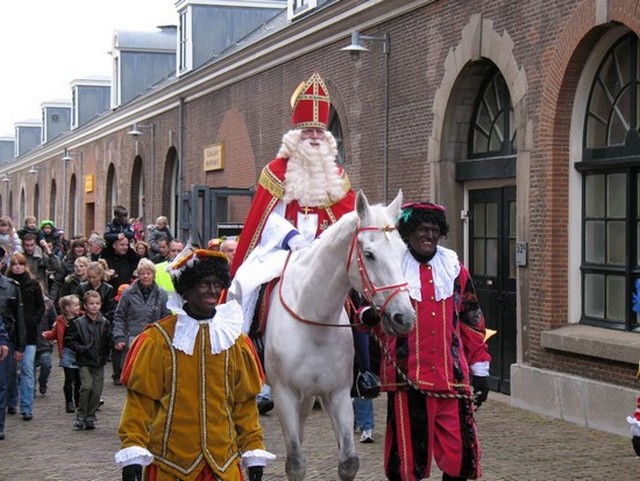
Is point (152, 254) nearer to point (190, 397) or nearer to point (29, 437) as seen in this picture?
point (29, 437)

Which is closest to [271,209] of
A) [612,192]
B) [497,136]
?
[612,192]

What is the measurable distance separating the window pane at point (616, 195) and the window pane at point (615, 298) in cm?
67

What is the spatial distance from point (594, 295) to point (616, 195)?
115cm

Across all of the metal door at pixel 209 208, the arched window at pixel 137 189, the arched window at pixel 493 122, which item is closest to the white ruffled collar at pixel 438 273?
the arched window at pixel 493 122

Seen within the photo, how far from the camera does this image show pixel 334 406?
734cm

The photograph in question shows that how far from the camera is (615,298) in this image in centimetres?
1200

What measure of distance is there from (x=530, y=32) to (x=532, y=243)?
2347mm

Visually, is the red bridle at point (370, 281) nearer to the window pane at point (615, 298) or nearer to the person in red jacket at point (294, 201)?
the person in red jacket at point (294, 201)

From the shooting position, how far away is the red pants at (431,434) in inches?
257

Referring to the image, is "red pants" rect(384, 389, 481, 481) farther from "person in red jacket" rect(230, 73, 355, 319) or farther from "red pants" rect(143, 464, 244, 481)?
"person in red jacket" rect(230, 73, 355, 319)

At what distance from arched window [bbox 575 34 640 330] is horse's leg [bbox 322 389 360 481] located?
16.6 feet

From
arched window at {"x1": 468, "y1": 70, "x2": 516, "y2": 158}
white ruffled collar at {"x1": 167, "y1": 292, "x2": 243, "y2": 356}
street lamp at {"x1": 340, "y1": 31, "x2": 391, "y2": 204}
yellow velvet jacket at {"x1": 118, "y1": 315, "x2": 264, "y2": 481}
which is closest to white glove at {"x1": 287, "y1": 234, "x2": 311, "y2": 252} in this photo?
white ruffled collar at {"x1": 167, "y1": 292, "x2": 243, "y2": 356}

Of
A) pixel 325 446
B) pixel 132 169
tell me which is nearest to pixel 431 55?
pixel 325 446

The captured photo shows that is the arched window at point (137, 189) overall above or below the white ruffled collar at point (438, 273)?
above
